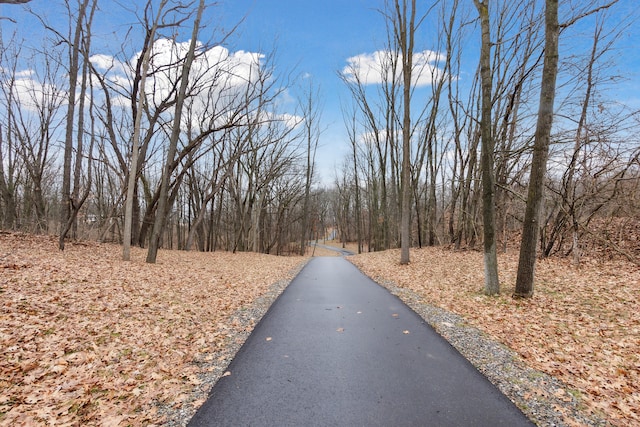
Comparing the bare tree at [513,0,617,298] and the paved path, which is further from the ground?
the bare tree at [513,0,617,298]

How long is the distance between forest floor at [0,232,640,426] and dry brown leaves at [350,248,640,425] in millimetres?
23

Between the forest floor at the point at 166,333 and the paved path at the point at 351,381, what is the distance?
43 cm

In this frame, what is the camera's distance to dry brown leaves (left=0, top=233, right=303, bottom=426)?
2.92 m

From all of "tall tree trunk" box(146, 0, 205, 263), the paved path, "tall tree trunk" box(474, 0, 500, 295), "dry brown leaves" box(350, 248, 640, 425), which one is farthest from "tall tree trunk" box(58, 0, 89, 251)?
"tall tree trunk" box(474, 0, 500, 295)

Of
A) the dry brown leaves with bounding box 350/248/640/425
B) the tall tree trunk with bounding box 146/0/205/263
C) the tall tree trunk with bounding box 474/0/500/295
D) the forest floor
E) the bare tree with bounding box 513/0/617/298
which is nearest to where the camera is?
the forest floor

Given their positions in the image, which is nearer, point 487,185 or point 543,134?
point 543,134

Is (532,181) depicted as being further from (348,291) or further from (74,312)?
(74,312)

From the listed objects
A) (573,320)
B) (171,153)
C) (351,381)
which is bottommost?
(351,381)

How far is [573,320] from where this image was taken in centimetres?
548

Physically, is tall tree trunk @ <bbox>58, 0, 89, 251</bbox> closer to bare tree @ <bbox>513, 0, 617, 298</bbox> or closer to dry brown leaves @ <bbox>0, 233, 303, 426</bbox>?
dry brown leaves @ <bbox>0, 233, 303, 426</bbox>

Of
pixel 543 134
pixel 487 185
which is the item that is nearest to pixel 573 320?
pixel 487 185

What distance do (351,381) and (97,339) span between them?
136 inches

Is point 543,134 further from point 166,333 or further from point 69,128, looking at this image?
point 69,128

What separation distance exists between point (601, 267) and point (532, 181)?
5.42 meters
